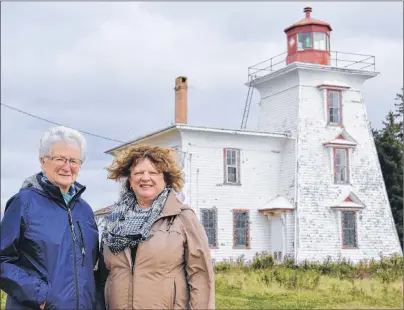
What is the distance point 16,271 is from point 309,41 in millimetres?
23046

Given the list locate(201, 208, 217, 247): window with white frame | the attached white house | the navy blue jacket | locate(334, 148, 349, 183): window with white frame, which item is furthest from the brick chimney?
the navy blue jacket

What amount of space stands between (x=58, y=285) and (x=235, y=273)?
1555 cm

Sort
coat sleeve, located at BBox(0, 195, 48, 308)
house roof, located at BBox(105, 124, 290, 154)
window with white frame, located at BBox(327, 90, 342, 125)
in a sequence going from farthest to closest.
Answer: window with white frame, located at BBox(327, 90, 342, 125)
house roof, located at BBox(105, 124, 290, 154)
coat sleeve, located at BBox(0, 195, 48, 308)

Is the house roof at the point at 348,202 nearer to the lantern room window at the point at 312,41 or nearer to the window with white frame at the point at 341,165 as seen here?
the window with white frame at the point at 341,165

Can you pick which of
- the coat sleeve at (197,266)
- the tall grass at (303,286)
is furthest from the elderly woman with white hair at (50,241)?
the tall grass at (303,286)

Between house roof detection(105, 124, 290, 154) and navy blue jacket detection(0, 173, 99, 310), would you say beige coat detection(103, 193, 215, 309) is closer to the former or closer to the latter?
navy blue jacket detection(0, 173, 99, 310)

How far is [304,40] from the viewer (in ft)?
84.9

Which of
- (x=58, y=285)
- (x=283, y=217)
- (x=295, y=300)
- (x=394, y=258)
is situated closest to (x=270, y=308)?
(x=295, y=300)

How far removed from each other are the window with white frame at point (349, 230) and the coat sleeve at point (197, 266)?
20435mm

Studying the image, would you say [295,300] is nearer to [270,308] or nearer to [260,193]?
[270,308]

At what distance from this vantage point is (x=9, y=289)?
384cm

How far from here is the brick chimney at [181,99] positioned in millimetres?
23625

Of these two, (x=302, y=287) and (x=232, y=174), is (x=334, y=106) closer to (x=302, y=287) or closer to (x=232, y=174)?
(x=232, y=174)

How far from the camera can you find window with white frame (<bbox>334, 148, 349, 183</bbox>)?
24.5 metres
